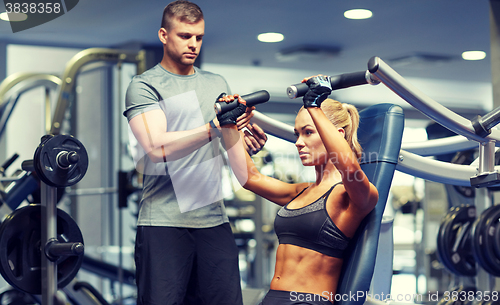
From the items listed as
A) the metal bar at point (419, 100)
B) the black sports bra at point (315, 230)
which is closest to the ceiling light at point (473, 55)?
the metal bar at point (419, 100)

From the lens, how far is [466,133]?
163 cm

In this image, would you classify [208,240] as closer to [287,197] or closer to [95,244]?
[287,197]

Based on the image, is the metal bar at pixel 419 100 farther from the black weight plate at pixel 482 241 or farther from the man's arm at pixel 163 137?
the black weight plate at pixel 482 241

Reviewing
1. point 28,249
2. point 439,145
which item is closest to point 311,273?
point 439,145

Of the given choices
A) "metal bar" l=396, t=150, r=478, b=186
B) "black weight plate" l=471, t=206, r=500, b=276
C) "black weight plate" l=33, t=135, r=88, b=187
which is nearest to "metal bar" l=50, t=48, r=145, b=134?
"black weight plate" l=33, t=135, r=88, b=187

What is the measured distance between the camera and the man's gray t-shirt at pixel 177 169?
1.64 m

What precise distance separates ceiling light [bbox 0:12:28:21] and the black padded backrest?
3.23m

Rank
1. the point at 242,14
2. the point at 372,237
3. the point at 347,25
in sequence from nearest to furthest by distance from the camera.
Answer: the point at 372,237 < the point at 242,14 < the point at 347,25

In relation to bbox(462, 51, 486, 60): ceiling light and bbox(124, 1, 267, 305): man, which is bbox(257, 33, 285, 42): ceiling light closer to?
bbox(462, 51, 486, 60): ceiling light

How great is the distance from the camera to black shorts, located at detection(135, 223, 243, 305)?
160 centimetres

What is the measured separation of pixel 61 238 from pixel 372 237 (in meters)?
1.40

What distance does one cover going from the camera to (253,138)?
193 cm

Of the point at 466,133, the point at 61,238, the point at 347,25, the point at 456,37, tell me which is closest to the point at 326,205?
the point at 466,133

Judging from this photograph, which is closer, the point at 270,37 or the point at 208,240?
the point at 208,240
